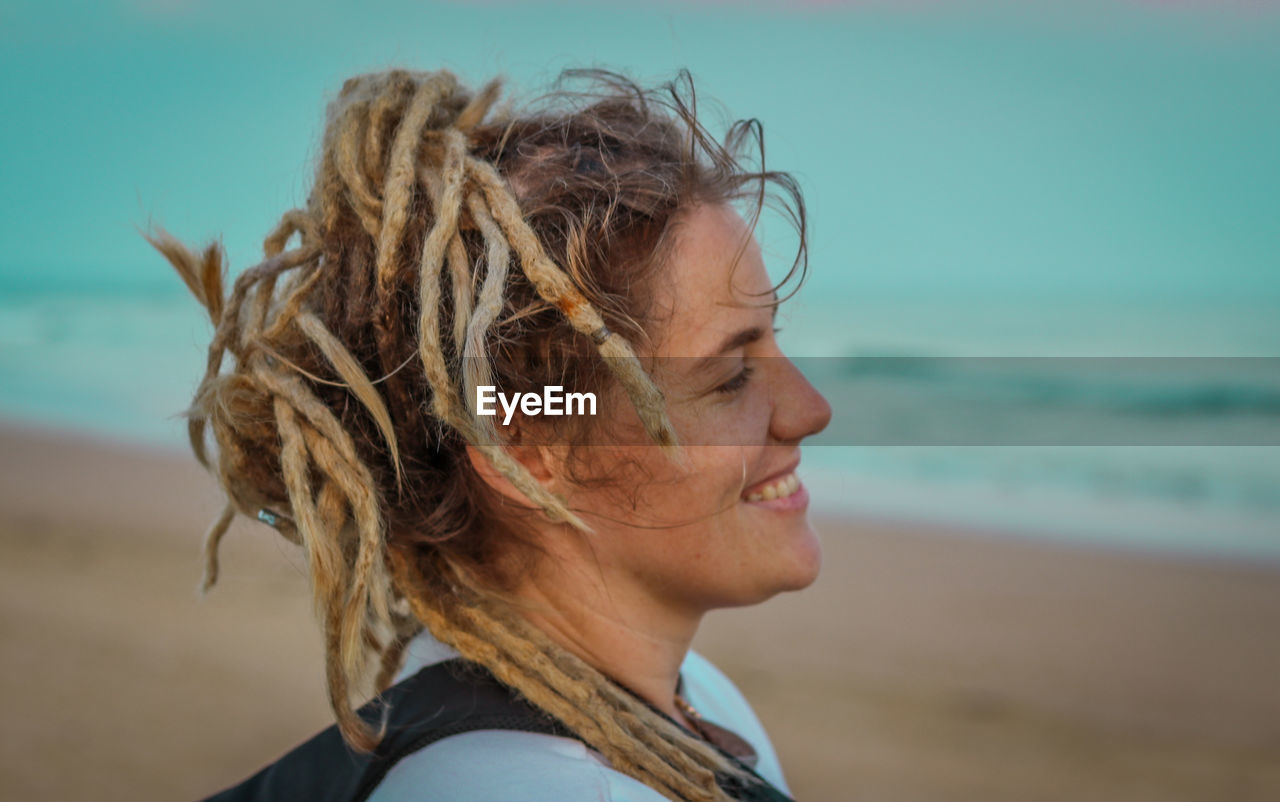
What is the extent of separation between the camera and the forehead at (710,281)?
5.15ft

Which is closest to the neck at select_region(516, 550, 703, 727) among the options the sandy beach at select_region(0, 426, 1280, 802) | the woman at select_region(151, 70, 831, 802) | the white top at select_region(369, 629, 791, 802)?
the woman at select_region(151, 70, 831, 802)

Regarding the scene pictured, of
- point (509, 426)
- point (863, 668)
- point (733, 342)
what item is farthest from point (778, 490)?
point (863, 668)

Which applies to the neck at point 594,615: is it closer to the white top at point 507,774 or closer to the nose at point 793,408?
the white top at point 507,774

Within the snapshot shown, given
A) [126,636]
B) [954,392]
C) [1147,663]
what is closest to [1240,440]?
[954,392]

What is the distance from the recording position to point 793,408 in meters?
1.71

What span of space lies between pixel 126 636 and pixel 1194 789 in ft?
17.7

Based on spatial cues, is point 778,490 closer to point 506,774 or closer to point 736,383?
point 736,383

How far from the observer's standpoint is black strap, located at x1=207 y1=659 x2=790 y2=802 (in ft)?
4.51

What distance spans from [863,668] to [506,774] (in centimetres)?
453

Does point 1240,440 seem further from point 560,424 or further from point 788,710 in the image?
point 560,424

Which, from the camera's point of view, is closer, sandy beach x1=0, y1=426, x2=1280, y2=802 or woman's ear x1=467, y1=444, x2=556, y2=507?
woman's ear x1=467, y1=444, x2=556, y2=507

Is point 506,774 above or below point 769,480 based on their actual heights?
below

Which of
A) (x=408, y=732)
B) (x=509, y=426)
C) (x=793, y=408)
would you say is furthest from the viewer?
(x=793, y=408)

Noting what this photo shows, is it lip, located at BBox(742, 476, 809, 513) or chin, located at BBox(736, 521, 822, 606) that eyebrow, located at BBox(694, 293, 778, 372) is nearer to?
lip, located at BBox(742, 476, 809, 513)
